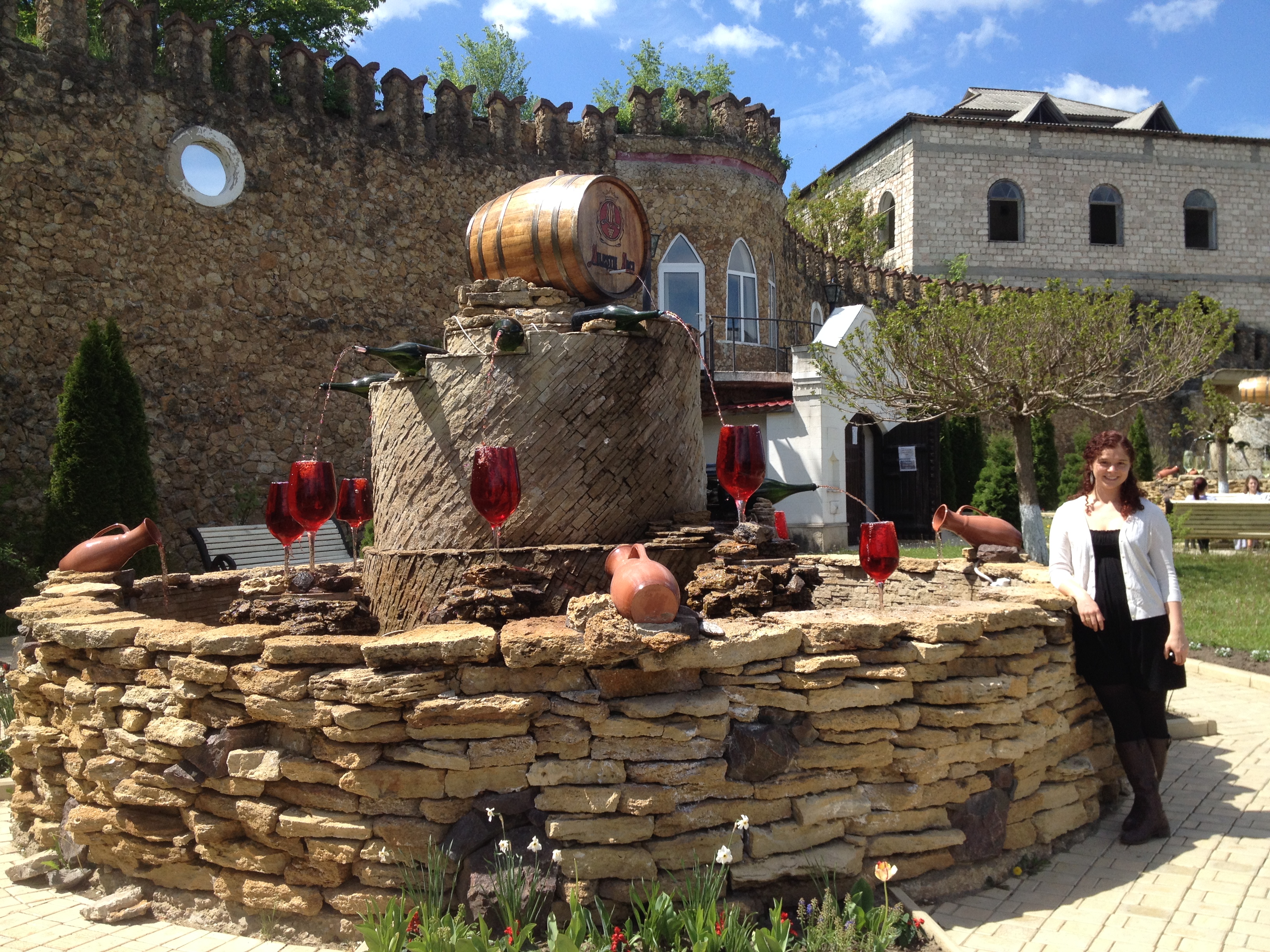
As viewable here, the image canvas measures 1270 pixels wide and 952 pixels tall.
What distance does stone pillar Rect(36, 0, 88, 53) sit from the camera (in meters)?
11.6

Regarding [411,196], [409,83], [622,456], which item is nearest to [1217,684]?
[622,456]

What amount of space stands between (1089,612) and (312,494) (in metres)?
3.13

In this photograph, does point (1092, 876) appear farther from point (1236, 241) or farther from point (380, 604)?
point (1236, 241)

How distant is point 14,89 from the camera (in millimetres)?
A: 11328

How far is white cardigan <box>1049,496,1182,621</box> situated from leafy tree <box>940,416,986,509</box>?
47.1 feet

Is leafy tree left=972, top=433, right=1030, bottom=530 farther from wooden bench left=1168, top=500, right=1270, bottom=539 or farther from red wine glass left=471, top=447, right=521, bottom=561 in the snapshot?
red wine glass left=471, top=447, right=521, bottom=561

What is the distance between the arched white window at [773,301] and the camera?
17297 millimetres

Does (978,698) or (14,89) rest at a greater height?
(14,89)

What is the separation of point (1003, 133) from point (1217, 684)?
25.3 meters

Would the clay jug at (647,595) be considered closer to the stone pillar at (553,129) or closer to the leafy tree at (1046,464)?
the stone pillar at (553,129)

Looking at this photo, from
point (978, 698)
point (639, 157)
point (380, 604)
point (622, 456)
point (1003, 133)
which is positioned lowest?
point (978, 698)

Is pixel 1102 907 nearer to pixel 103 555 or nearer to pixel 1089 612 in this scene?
pixel 1089 612

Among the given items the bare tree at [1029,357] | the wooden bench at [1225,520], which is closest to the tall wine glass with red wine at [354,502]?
the bare tree at [1029,357]

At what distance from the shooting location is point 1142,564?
3496 millimetres
